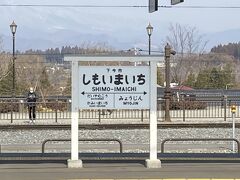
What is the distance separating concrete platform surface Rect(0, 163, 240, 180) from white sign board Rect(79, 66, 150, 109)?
1.14 metres

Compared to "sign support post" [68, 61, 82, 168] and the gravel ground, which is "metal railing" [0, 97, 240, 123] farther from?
"sign support post" [68, 61, 82, 168]

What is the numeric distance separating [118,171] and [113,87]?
1.58 metres

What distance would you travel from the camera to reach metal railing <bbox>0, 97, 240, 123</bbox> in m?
29.0

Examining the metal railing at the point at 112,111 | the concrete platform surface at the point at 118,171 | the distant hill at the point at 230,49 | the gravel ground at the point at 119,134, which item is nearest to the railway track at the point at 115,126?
the gravel ground at the point at 119,134

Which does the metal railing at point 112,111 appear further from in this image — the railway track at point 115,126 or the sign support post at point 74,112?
the sign support post at point 74,112

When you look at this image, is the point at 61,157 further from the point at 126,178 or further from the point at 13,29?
the point at 13,29

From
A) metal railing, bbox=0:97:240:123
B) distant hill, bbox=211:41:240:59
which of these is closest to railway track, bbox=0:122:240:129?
metal railing, bbox=0:97:240:123

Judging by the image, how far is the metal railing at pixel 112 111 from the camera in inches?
1141

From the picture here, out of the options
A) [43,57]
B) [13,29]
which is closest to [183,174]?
[13,29]

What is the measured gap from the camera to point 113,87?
395 inches

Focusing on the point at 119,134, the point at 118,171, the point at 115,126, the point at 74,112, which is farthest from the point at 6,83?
the point at 118,171

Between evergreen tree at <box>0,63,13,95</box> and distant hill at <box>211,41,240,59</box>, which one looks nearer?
evergreen tree at <box>0,63,13,95</box>

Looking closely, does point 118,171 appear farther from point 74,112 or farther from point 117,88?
point 117,88

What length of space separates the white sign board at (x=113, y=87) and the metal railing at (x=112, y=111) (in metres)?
17.8
